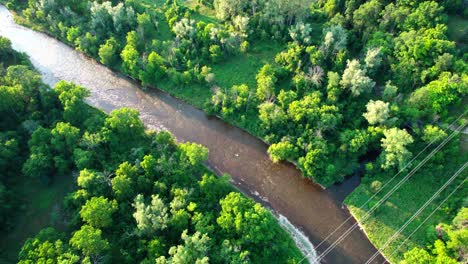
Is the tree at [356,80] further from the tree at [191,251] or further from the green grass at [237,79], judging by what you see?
the tree at [191,251]

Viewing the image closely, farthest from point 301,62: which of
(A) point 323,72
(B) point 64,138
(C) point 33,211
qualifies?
(C) point 33,211

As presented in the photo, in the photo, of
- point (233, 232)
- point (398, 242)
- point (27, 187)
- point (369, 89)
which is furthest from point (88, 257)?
point (369, 89)

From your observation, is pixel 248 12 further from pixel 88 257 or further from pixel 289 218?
pixel 88 257

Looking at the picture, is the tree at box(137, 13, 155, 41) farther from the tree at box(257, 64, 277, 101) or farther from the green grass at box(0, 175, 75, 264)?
the green grass at box(0, 175, 75, 264)

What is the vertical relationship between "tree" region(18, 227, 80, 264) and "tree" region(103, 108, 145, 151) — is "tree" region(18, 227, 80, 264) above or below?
below

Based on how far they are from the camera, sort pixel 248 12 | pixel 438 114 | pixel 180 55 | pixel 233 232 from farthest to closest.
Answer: pixel 248 12, pixel 180 55, pixel 438 114, pixel 233 232

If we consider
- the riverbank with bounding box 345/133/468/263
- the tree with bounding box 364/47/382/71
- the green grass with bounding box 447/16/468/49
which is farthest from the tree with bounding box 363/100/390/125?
the green grass with bounding box 447/16/468/49

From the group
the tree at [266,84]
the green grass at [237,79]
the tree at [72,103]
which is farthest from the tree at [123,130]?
the tree at [266,84]
